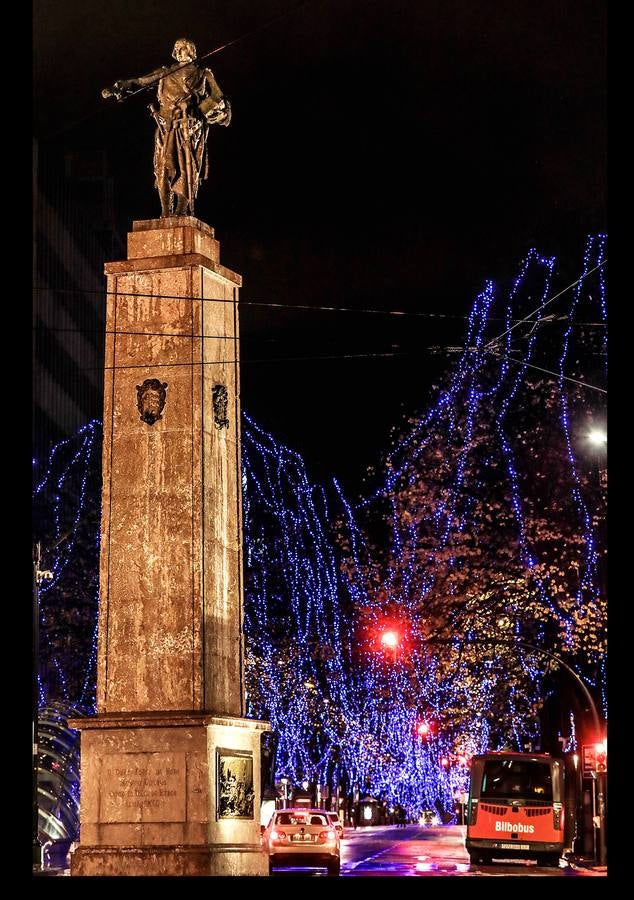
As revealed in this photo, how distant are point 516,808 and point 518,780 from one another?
676 mm

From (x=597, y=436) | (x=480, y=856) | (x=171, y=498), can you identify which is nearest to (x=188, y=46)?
(x=171, y=498)

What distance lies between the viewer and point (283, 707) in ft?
173

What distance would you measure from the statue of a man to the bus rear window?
897 inches

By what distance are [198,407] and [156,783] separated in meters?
4.44

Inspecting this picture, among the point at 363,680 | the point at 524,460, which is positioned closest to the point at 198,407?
the point at 524,460

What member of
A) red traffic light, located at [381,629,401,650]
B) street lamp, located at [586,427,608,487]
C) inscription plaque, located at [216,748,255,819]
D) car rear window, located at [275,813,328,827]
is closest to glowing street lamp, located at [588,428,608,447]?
street lamp, located at [586,427,608,487]

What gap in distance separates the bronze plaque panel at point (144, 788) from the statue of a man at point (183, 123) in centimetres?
694

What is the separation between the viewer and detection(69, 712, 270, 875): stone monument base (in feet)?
59.4

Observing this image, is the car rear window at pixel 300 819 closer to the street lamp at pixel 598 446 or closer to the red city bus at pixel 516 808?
the red city bus at pixel 516 808

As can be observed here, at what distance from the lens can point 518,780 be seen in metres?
39.5

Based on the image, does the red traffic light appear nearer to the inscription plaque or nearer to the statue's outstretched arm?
the inscription plaque

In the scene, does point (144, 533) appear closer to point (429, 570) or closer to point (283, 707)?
point (429, 570)

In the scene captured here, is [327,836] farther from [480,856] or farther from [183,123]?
[183,123]

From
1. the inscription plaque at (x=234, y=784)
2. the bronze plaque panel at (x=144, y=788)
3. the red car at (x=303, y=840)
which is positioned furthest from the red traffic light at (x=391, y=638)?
the bronze plaque panel at (x=144, y=788)
